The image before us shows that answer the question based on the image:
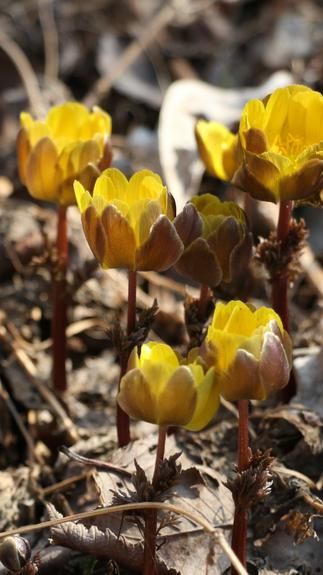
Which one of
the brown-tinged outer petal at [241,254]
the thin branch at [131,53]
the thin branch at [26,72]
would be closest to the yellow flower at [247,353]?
the brown-tinged outer petal at [241,254]

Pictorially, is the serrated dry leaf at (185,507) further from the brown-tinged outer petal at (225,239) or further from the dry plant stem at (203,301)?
the brown-tinged outer petal at (225,239)

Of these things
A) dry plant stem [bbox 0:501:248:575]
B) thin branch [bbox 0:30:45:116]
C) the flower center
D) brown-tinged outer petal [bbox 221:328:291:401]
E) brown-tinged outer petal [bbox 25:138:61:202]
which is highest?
thin branch [bbox 0:30:45:116]

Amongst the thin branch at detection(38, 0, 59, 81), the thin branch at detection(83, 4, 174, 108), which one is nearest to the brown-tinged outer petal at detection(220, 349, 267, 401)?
the thin branch at detection(83, 4, 174, 108)

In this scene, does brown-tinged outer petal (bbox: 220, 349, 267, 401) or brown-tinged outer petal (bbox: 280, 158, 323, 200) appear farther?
brown-tinged outer petal (bbox: 280, 158, 323, 200)

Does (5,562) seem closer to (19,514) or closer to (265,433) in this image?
(19,514)

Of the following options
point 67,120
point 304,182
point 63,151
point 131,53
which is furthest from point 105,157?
point 131,53

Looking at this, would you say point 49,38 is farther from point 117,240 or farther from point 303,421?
point 117,240

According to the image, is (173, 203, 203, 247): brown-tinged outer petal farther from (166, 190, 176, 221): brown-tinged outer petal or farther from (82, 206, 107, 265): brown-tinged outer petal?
(82, 206, 107, 265): brown-tinged outer petal
